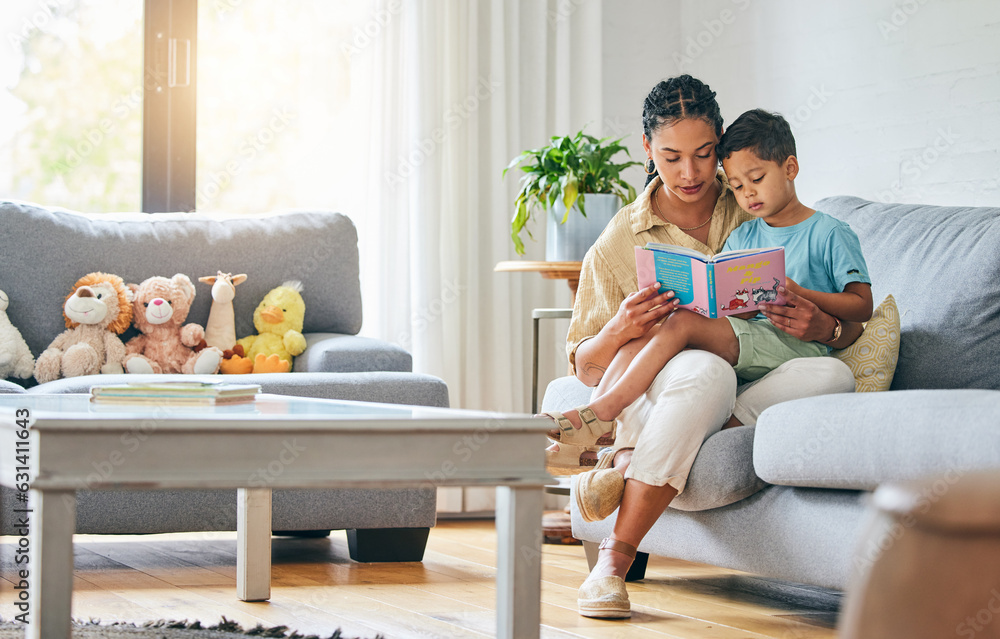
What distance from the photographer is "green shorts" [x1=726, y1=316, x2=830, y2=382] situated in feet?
6.23

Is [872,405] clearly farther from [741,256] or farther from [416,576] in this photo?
[416,576]

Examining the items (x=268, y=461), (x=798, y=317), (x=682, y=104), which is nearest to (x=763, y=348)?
(x=798, y=317)

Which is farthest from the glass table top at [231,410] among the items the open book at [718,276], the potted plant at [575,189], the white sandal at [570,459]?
the potted plant at [575,189]

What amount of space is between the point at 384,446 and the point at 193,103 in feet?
8.27

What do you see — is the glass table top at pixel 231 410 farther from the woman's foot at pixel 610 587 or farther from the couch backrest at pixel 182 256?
the couch backrest at pixel 182 256

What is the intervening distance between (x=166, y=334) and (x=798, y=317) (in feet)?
5.29

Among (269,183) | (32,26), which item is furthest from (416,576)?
(32,26)

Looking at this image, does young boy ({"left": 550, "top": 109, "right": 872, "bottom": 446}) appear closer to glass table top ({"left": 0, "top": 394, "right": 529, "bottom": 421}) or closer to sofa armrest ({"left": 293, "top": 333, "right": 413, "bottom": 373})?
glass table top ({"left": 0, "top": 394, "right": 529, "bottom": 421})

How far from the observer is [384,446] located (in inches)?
43.8

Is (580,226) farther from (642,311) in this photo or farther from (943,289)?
(943,289)

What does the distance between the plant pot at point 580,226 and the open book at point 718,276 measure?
1067 millimetres

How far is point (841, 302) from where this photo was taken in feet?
6.17

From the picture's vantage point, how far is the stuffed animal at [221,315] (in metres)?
2.70

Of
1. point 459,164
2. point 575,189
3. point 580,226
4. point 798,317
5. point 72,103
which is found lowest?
point 798,317
